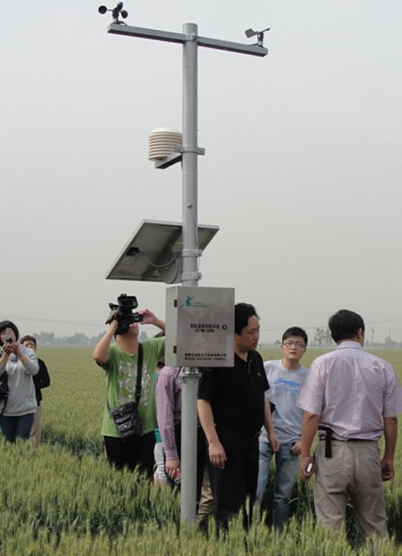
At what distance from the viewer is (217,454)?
16.8 feet

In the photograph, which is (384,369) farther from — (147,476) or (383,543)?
(147,476)

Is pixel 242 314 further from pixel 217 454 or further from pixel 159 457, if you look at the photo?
pixel 159 457

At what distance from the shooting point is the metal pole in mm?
4977

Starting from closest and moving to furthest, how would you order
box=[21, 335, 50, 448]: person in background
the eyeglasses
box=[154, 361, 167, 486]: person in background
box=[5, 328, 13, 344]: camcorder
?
box=[154, 361, 167, 486]: person in background → the eyeglasses → box=[5, 328, 13, 344]: camcorder → box=[21, 335, 50, 448]: person in background

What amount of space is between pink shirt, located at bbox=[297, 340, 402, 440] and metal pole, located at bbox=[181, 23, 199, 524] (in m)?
0.73

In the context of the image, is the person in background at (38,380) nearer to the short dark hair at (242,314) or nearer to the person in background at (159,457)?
the person in background at (159,457)

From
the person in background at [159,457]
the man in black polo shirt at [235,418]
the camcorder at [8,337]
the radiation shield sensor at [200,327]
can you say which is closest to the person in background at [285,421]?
the person in background at [159,457]

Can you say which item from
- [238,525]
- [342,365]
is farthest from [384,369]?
[238,525]

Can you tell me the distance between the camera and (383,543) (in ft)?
12.4

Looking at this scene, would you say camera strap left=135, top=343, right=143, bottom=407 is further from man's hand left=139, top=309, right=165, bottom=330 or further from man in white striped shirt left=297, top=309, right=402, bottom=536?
man in white striped shirt left=297, top=309, right=402, bottom=536

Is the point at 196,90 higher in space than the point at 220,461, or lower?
higher

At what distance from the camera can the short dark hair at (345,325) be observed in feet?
17.4

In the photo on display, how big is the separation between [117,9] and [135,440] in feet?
10.3

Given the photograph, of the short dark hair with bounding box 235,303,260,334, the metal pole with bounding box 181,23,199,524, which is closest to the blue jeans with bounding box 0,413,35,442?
the short dark hair with bounding box 235,303,260,334
